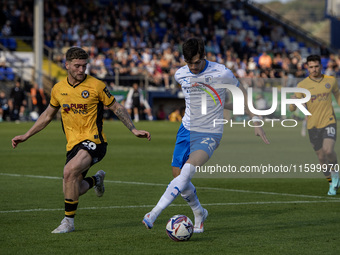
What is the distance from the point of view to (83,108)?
8781 mm

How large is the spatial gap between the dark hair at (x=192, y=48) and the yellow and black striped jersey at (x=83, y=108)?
1149 mm

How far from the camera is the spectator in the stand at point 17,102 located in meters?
34.5

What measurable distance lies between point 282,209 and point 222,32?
123ft

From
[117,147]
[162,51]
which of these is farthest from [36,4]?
[117,147]

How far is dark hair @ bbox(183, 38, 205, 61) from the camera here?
8.26m

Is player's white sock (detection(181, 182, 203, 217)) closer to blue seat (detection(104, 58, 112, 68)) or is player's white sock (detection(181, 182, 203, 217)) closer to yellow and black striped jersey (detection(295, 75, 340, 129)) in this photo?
yellow and black striped jersey (detection(295, 75, 340, 129))

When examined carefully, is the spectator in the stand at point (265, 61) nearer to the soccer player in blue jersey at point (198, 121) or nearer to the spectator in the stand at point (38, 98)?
the spectator in the stand at point (38, 98)

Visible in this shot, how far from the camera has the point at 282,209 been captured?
10648 mm

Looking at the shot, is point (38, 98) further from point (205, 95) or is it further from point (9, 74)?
point (205, 95)

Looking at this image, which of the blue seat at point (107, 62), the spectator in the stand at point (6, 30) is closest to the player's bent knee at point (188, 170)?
the blue seat at point (107, 62)

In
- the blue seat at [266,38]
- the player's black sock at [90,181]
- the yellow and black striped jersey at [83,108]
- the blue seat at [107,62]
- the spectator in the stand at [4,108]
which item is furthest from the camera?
the blue seat at [266,38]

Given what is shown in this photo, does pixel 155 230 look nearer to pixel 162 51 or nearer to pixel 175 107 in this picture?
pixel 175 107

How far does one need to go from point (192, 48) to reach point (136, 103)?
1133 inches

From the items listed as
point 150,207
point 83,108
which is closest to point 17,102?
point 150,207
